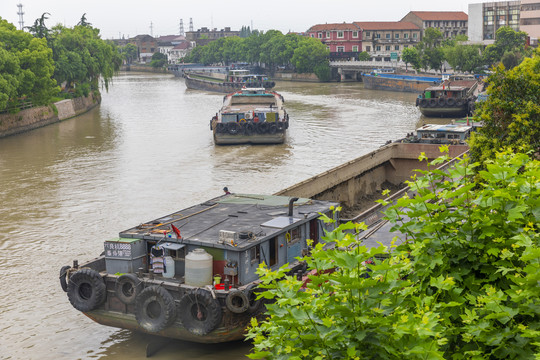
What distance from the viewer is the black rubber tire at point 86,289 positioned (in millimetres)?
14938

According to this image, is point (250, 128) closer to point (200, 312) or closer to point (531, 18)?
point (200, 312)

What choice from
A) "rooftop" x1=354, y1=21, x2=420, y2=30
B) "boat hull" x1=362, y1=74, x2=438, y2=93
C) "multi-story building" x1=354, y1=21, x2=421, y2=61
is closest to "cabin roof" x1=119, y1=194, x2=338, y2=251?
"boat hull" x1=362, y1=74, x2=438, y2=93

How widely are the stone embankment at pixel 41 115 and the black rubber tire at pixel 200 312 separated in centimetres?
3674

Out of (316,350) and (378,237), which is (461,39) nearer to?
(378,237)

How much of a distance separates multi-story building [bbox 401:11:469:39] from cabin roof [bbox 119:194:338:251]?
113 meters

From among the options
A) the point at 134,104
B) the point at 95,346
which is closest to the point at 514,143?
the point at 95,346

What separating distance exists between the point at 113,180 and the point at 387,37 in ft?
318

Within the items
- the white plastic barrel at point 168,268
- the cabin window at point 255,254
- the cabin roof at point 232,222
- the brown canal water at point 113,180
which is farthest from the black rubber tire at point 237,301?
the white plastic barrel at point 168,268

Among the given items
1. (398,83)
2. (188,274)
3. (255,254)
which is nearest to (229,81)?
(398,83)

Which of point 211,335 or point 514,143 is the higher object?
point 514,143

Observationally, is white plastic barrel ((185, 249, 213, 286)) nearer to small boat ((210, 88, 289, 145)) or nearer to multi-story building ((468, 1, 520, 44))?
small boat ((210, 88, 289, 145))

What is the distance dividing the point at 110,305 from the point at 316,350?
8.84m

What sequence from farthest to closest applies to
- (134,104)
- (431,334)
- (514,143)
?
1. (134,104)
2. (514,143)
3. (431,334)

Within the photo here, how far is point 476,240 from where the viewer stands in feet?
26.4
